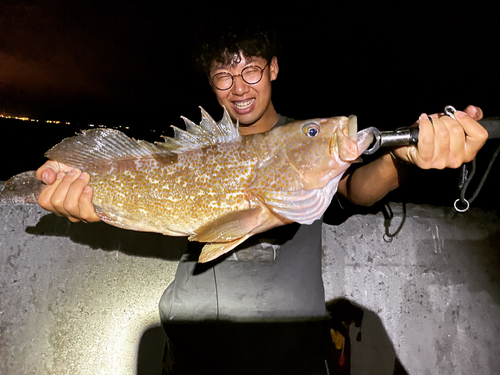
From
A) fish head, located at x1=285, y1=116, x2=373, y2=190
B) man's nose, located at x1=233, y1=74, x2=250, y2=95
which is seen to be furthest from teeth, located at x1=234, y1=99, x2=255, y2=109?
fish head, located at x1=285, y1=116, x2=373, y2=190

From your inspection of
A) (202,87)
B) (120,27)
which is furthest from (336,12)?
(120,27)

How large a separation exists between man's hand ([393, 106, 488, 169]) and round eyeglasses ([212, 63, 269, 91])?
155cm

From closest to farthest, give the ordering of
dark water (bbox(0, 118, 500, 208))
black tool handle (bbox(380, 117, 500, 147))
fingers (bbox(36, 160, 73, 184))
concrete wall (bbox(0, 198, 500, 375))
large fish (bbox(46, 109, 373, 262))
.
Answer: black tool handle (bbox(380, 117, 500, 147)) < large fish (bbox(46, 109, 373, 262)) < fingers (bbox(36, 160, 73, 184)) < concrete wall (bbox(0, 198, 500, 375)) < dark water (bbox(0, 118, 500, 208))

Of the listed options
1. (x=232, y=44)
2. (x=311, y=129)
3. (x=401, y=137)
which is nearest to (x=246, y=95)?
(x=232, y=44)

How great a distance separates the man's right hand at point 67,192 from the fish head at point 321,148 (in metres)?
1.54

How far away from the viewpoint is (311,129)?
165 centimetres

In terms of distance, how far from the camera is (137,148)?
1.96 meters

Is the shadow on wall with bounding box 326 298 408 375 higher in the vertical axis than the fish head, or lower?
lower

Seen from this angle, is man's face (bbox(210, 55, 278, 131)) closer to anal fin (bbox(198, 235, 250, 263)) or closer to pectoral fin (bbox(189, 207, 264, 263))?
pectoral fin (bbox(189, 207, 264, 263))

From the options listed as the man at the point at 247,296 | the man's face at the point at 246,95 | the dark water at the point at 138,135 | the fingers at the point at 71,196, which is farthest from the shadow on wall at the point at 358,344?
the dark water at the point at 138,135

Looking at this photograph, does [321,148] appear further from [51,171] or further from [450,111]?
[51,171]

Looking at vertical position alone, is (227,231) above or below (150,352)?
above

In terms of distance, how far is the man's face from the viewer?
2436 mm

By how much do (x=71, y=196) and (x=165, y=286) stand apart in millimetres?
1563
